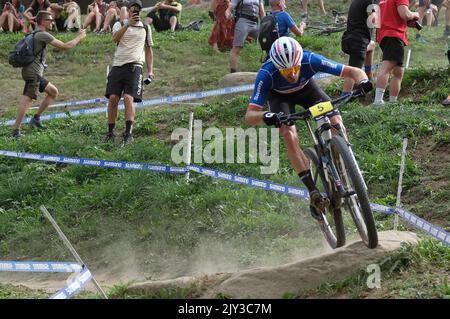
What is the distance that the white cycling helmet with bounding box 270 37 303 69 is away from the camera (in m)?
7.22

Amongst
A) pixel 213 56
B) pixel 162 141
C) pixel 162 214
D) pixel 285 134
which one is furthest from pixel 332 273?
pixel 213 56

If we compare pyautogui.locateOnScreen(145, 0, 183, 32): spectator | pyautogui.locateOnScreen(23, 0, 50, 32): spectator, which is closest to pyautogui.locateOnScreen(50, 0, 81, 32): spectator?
pyautogui.locateOnScreen(23, 0, 50, 32): spectator

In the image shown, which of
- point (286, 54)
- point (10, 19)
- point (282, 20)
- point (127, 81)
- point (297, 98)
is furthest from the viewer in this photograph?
point (10, 19)

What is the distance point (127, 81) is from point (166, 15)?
774cm

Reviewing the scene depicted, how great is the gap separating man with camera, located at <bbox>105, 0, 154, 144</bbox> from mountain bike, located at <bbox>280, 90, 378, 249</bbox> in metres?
4.65

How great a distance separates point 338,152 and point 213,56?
10492 mm

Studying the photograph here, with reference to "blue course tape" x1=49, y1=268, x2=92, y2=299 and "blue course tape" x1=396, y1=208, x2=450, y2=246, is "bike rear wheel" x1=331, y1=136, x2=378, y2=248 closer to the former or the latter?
"blue course tape" x1=396, y1=208, x2=450, y2=246

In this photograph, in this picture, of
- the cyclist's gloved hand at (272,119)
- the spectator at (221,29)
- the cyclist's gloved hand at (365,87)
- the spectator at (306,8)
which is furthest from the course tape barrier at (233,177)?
the spectator at (306,8)

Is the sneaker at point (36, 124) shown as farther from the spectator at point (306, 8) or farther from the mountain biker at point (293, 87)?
the spectator at point (306, 8)

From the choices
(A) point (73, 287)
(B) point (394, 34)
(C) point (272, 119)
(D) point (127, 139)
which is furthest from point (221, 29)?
(A) point (73, 287)

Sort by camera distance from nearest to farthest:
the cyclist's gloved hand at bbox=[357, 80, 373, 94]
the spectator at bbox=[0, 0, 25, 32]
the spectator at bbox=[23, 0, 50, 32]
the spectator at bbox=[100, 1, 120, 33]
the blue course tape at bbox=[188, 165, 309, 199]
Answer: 1. the cyclist's gloved hand at bbox=[357, 80, 373, 94]
2. the blue course tape at bbox=[188, 165, 309, 199]
3. the spectator at bbox=[23, 0, 50, 32]
4. the spectator at bbox=[0, 0, 25, 32]
5. the spectator at bbox=[100, 1, 120, 33]

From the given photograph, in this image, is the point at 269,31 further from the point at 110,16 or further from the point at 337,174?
the point at 110,16

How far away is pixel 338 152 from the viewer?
22.2 feet

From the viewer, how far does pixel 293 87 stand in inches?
303
